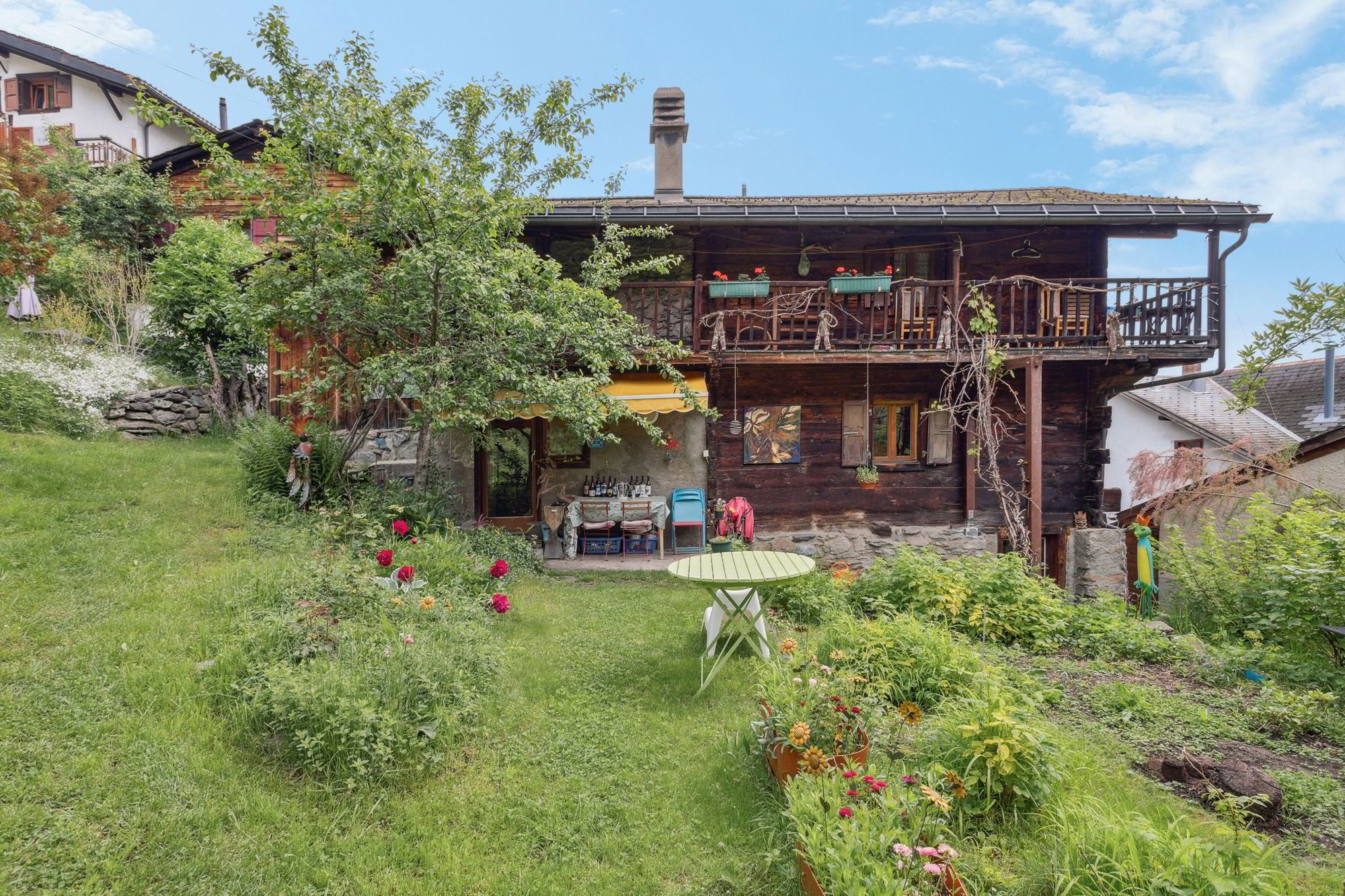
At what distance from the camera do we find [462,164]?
Result: 8094 mm

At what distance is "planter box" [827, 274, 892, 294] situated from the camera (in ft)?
34.9

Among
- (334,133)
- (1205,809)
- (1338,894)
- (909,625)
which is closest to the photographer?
(1338,894)

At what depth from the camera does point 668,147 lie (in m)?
14.4

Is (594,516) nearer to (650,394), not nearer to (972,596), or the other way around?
(650,394)

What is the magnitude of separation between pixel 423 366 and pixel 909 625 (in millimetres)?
6245

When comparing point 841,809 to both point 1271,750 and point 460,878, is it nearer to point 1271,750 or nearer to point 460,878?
point 460,878

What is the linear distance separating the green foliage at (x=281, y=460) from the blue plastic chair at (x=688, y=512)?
17.7 feet

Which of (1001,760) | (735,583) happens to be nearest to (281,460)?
(735,583)

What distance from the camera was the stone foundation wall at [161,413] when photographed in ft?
41.0

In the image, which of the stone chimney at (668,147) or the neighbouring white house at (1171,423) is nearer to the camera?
the stone chimney at (668,147)

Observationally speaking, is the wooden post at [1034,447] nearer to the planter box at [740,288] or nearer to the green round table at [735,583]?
the planter box at [740,288]

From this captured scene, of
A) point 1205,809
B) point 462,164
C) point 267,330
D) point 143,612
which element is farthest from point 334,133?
point 1205,809

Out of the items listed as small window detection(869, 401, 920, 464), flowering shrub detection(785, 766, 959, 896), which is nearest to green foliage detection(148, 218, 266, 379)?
small window detection(869, 401, 920, 464)

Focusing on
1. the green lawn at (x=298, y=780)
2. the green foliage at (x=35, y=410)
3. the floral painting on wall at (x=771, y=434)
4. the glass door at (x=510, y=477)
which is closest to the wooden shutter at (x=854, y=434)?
the floral painting on wall at (x=771, y=434)
